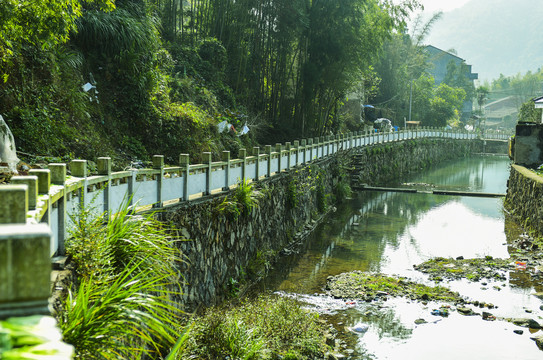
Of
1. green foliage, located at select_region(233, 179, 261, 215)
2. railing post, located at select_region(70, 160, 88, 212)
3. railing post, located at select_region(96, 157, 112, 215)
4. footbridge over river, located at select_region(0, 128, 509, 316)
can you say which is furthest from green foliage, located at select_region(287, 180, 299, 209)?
railing post, located at select_region(70, 160, 88, 212)

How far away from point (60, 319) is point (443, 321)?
314 inches

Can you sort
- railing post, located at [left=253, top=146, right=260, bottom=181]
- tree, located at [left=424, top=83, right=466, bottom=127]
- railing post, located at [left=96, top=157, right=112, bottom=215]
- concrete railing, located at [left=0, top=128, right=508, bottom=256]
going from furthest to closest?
tree, located at [left=424, top=83, right=466, bottom=127] → railing post, located at [left=253, top=146, right=260, bottom=181] → railing post, located at [left=96, top=157, right=112, bottom=215] → concrete railing, located at [left=0, top=128, right=508, bottom=256]

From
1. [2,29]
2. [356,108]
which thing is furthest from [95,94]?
[356,108]

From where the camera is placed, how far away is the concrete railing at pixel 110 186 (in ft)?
11.6

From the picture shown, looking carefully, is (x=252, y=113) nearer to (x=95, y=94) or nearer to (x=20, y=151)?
(x=95, y=94)

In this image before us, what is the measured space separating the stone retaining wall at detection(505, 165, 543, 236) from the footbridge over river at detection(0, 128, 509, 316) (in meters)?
7.81

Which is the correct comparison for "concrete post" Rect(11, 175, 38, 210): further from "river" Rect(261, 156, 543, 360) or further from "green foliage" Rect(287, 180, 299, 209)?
"green foliage" Rect(287, 180, 299, 209)

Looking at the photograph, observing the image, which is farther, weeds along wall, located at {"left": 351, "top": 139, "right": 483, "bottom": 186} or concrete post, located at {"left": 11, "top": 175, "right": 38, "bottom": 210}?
weeds along wall, located at {"left": 351, "top": 139, "right": 483, "bottom": 186}

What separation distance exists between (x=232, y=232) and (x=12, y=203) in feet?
30.6

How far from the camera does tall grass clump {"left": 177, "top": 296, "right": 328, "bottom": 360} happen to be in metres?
7.06

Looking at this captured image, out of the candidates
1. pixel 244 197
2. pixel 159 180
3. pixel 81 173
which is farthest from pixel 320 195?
pixel 81 173

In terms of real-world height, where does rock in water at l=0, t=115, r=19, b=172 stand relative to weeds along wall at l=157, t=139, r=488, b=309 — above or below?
above

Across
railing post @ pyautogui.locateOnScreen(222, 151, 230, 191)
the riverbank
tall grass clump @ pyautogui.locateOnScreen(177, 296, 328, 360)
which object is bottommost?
the riverbank

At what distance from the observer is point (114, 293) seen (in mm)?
4316
